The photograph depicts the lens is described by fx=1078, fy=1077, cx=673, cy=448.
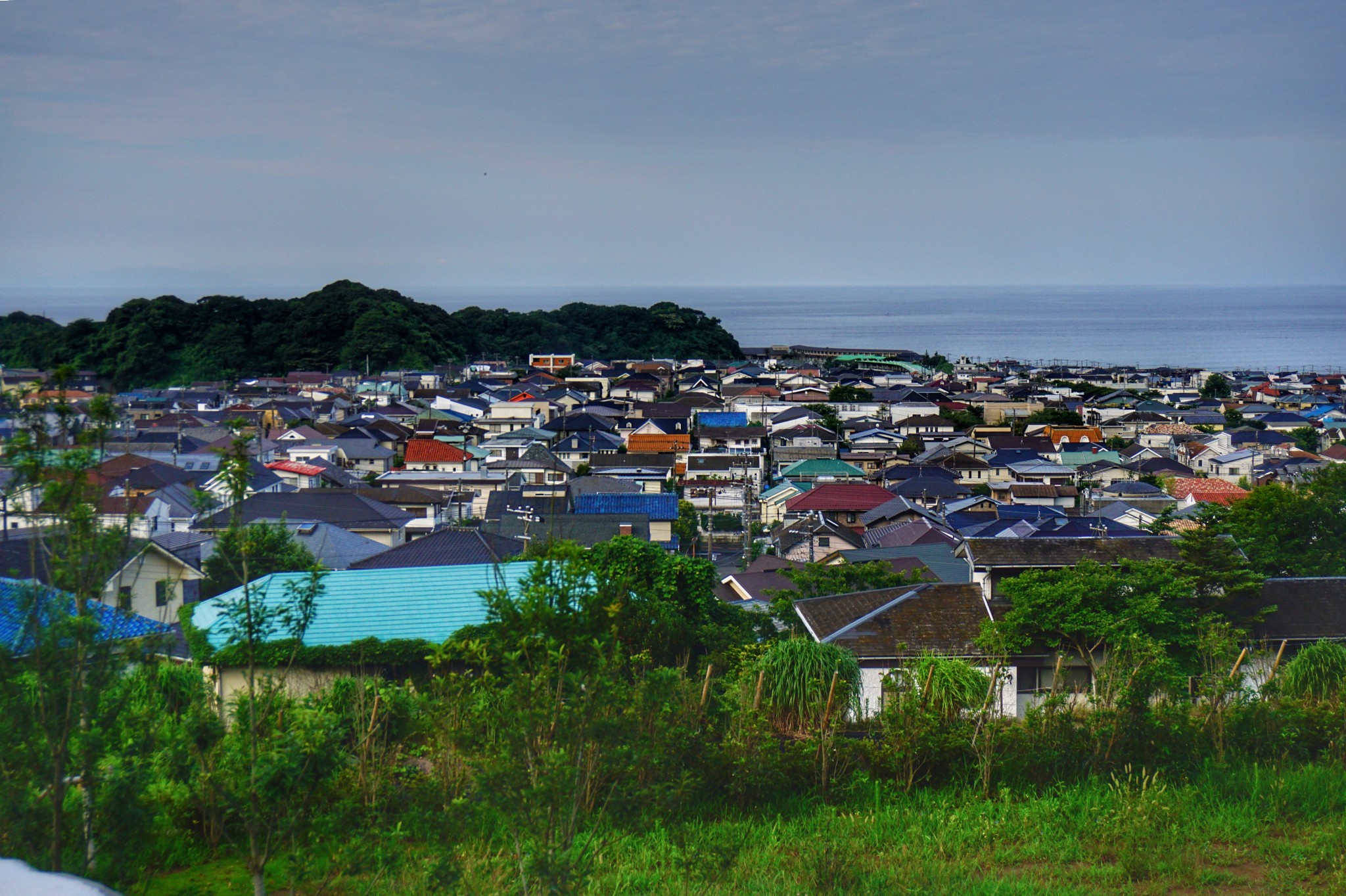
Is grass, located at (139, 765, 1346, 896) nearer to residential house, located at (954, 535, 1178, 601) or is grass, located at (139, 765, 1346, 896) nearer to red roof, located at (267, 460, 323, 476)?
residential house, located at (954, 535, 1178, 601)

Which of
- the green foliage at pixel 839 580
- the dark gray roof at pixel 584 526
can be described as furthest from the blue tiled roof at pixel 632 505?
the green foliage at pixel 839 580

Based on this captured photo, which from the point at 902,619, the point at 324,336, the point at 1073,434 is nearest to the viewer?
the point at 902,619

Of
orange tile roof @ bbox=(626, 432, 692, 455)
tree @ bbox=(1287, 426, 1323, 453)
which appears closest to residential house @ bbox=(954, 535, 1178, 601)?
orange tile roof @ bbox=(626, 432, 692, 455)

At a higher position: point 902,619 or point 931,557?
point 902,619

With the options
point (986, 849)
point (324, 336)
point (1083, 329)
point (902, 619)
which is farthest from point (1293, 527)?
point (1083, 329)

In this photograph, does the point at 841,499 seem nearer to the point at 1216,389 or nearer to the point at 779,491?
the point at 779,491

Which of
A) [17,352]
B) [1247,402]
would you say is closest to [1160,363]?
[1247,402]

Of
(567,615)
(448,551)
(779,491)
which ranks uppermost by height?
(567,615)
